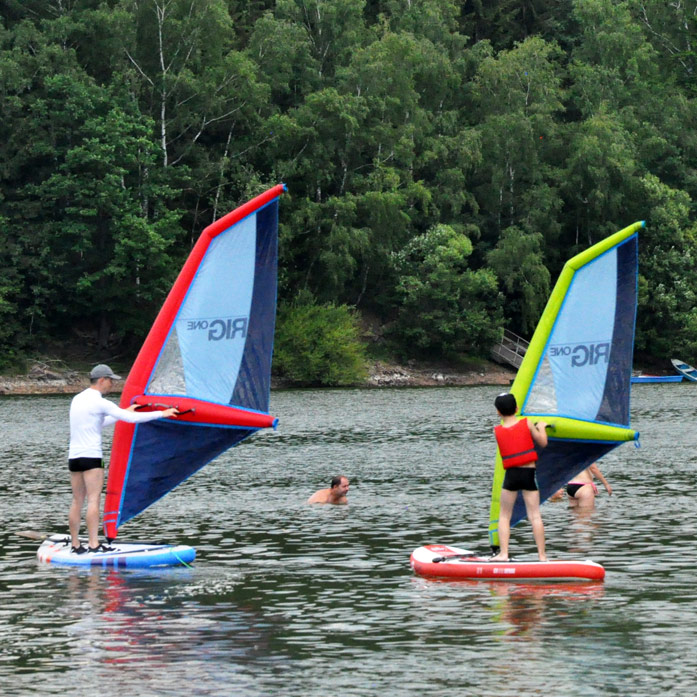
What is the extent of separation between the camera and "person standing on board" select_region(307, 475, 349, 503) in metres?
22.6

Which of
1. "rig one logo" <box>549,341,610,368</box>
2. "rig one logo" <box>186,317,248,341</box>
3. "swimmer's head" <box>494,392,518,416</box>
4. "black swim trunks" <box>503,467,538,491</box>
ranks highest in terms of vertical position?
"rig one logo" <box>186,317,248,341</box>

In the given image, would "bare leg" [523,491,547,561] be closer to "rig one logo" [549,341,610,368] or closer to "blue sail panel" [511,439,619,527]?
"blue sail panel" [511,439,619,527]

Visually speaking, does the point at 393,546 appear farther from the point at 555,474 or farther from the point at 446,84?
the point at 446,84

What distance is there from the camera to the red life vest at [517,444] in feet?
50.9

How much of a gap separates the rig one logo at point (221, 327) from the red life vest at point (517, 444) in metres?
3.91


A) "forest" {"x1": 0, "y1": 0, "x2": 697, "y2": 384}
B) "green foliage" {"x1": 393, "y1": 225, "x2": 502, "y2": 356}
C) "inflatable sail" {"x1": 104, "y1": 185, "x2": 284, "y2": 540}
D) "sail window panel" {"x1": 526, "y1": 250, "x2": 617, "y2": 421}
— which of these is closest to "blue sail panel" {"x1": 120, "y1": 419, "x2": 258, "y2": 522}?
"inflatable sail" {"x1": 104, "y1": 185, "x2": 284, "y2": 540}

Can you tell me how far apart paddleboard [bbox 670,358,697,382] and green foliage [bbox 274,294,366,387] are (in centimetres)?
1722

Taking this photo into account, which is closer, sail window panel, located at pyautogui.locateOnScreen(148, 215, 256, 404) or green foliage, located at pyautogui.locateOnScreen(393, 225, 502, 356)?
sail window panel, located at pyautogui.locateOnScreen(148, 215, 256, 404)

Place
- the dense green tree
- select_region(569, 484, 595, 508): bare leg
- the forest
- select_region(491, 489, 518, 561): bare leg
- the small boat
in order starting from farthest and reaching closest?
the dense green tree, the small boat, the forest, select_region(569, 484, 595, 508): bare leg, select_region(491, 489, 518, 561): bare leg

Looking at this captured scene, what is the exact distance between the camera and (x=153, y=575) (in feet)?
53.4

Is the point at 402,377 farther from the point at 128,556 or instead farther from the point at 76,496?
the point at 76,496

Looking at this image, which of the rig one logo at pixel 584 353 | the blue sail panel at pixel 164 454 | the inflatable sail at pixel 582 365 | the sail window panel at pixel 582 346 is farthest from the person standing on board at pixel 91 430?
the rig one logo at pixel 584 353

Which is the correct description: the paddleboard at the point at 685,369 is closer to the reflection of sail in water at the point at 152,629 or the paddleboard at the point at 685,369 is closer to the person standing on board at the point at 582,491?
the person standing on board at the point at 582,491

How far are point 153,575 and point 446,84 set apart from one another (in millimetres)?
67003
